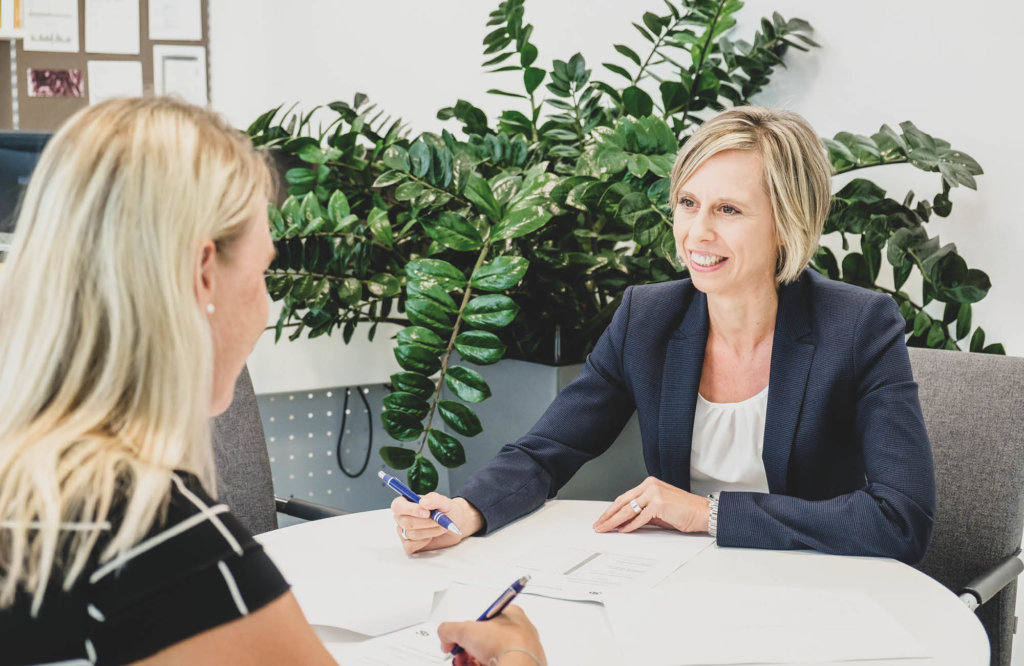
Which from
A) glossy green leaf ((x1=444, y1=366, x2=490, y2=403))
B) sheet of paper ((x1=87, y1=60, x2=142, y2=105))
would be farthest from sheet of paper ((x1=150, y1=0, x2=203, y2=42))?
glossy green leaf ((x1=444, y1=366, x2=490, y2=403))

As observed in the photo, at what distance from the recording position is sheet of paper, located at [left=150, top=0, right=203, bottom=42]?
15.6 ft

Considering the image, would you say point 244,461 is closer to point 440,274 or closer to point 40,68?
point 440,274

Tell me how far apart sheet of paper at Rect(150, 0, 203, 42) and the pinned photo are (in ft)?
1.40

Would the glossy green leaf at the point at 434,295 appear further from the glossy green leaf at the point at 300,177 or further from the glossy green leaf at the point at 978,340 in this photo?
the glossy green leaf at the point at 978,340

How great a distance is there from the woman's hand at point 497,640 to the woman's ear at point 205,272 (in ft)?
1.31

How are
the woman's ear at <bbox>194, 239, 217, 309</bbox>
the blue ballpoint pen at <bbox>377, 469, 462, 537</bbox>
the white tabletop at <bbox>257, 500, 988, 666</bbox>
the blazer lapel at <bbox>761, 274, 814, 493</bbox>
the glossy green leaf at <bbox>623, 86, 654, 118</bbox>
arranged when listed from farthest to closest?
the glossy green leaf at <bbox>623, 86, 654, 118</bbox>, the blazer lapel at <bbox>761, 274, 814, 493</bbox>, the blue ballpoint pen at <bbox>377, 469, 462, 537</bbox>, the white tabletop at <bbox>257, 500, 988, 666</bbox>, the woman's ear at <bbox>194, 239, 217, 309</bbox>

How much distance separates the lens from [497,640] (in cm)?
90

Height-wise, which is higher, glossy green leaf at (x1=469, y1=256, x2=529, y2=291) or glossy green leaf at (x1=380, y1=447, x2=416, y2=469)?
glossy green leaf at (x1=469, y1=256, x2=529, y2=291)

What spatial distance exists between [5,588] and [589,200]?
158 centimetres

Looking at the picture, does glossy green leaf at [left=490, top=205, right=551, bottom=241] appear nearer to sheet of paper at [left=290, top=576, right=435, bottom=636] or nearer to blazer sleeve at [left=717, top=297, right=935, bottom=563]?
blazer sleeve at [left=717, top=297, right=935, bottom=563]

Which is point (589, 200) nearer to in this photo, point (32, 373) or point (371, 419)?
point (371, 419)

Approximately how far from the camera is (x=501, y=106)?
351cm

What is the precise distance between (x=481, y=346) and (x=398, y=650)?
0.99 meters

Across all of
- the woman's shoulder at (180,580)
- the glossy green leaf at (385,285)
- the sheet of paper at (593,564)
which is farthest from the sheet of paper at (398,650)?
the glossy green leaf at (385,285)
